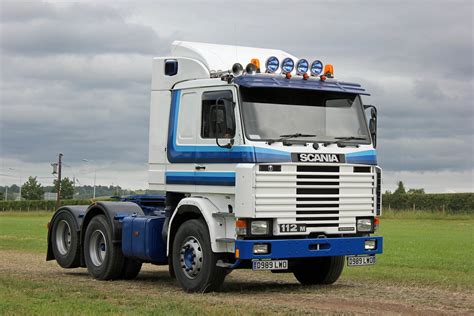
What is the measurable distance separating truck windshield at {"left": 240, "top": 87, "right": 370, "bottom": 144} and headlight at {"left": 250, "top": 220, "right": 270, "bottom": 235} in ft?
4.34

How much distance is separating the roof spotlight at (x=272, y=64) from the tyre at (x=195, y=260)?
9.14 feet

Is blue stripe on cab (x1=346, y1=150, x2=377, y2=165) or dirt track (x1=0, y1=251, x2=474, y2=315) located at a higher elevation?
blue stripe on cab (x1=346, y1=150, x2=377, y2=165)

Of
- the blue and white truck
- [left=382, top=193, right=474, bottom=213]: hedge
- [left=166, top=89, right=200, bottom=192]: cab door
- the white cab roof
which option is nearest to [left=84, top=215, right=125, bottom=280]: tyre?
the blue and white truck

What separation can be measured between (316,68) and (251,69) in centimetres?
134

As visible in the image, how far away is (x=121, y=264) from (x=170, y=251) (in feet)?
6.74

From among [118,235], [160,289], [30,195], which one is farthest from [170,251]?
[30,195]

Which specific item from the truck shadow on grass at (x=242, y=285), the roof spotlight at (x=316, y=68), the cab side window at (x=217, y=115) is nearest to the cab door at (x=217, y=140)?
the cab side window at (x=217, y=115)

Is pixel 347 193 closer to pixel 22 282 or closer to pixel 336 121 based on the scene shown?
→ pixel 336 121

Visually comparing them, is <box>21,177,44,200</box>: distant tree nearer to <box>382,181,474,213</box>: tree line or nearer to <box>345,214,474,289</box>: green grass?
<box>382,181,474,213</box>: tree line

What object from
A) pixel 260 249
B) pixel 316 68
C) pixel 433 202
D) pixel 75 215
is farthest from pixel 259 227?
pixel 433 202

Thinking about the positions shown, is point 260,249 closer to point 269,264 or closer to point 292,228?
point 269,264

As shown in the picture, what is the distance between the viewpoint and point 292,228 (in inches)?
575

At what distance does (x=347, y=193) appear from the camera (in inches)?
599

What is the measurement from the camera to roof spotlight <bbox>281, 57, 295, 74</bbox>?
15.4m
